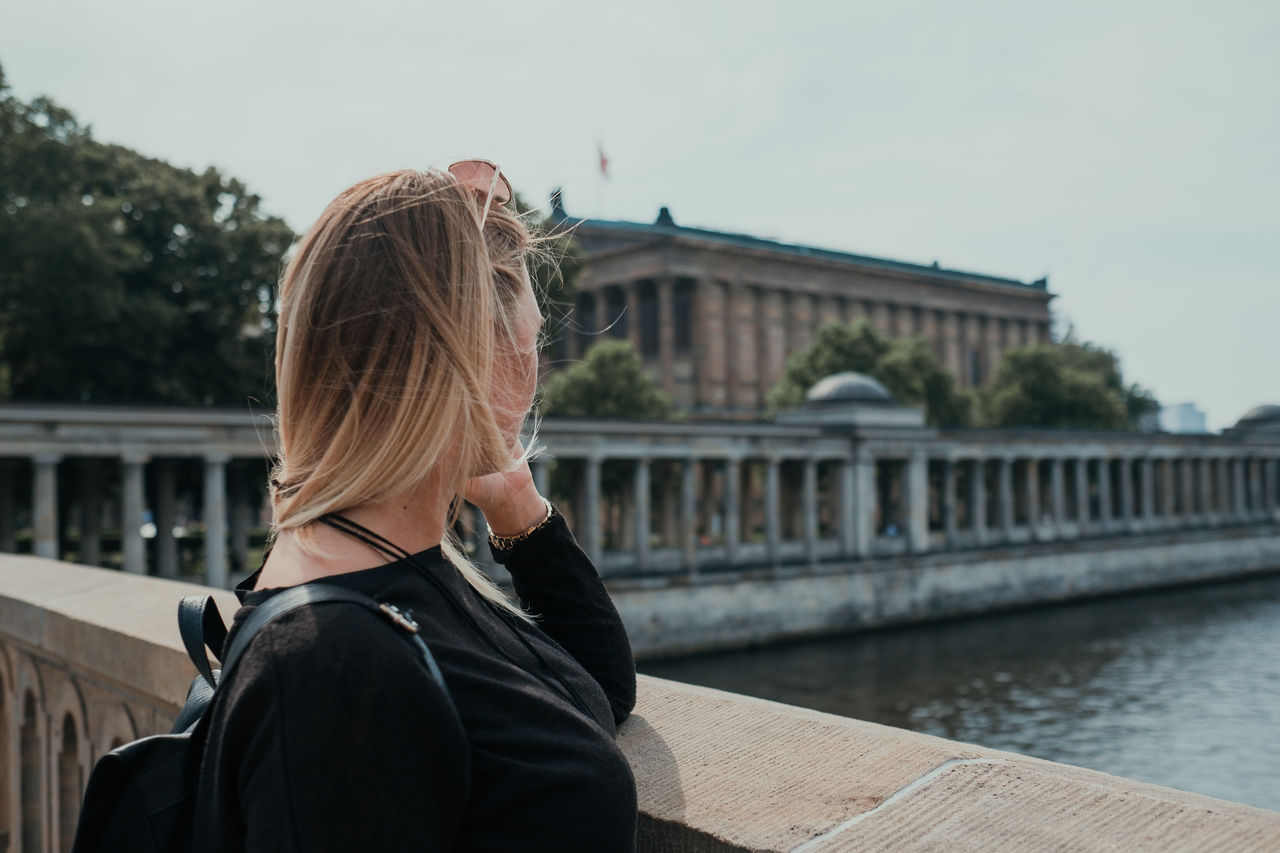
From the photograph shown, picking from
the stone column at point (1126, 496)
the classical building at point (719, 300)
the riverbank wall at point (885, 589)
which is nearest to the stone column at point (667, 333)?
the classical building at point (719, 300)

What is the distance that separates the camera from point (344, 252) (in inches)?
80.1

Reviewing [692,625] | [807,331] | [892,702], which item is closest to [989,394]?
[807,331]

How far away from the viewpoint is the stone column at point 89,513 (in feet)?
133

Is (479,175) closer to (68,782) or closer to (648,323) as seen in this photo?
(68,782)

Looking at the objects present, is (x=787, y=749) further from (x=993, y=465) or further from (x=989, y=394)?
(x=989, y=394)

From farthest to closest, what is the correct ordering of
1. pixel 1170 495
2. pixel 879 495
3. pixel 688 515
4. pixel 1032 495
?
pixel 1170 495
pixel 879 495
pixel 1032 495
pixel 688 515

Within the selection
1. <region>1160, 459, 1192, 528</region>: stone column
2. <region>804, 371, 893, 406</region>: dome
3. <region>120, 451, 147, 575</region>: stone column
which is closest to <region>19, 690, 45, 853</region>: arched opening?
<region>120, 451, 147, 575</region>: stone column

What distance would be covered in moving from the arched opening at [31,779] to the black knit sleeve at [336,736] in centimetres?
519

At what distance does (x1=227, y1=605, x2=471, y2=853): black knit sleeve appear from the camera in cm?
171

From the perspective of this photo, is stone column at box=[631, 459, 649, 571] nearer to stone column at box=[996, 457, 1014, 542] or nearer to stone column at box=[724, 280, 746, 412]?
stone column at box=[996, 457, 1014, 542]

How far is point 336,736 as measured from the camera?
1.71 m

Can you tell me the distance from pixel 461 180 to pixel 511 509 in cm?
86

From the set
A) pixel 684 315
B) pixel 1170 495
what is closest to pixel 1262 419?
pixel 1170 495

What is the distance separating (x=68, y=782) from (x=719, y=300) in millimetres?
77784
